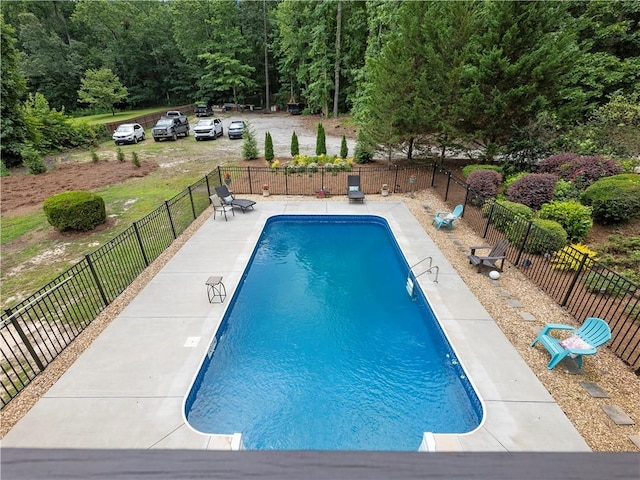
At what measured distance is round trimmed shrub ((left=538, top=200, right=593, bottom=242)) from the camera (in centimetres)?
872

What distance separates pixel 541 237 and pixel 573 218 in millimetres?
1353

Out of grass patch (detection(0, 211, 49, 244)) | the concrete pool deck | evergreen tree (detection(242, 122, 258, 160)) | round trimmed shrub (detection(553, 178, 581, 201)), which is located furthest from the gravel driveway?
the concrete pool deck

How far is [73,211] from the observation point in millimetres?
10266

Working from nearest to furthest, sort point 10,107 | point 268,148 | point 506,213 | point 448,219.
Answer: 1. point 506,213
2. point 448,219
3. point 268,148
4. point 10,107

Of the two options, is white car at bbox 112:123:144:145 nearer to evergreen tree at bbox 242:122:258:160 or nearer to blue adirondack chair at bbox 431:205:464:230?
evergreen tree at bbox 242:122:258:160

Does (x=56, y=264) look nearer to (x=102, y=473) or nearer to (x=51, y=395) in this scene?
(x=51, y=395)

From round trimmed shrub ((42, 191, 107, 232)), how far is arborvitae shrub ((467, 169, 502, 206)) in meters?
13.2

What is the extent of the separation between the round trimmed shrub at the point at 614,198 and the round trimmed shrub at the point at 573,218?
0.60 meters

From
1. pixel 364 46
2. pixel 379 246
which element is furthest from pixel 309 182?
pixel 364 46

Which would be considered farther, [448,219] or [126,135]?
[126,135]

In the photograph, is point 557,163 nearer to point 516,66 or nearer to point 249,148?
point 516,66


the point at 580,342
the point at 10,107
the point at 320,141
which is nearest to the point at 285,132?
the point at 320,141

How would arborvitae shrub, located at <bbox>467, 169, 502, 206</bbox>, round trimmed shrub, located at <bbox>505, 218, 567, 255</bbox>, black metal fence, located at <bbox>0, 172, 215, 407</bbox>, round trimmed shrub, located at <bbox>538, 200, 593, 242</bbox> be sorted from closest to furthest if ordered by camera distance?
black metal fence, located at <bbox>0, 172, 215, 407</bbox>
round trimmed shrub, located at <bbox>505, 218, 567, 255</bbox>
round trimmed shrub, located at <bbox>538, 200, 593, 242</bbox>
arborvitae shrub, located at <bbox>467, 169, 502, 206</bbox>

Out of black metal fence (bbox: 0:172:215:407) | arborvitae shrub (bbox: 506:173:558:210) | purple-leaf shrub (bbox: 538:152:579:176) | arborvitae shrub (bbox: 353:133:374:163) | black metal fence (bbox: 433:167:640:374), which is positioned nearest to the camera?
black metal fence (bbox: 0:172:215:407)
